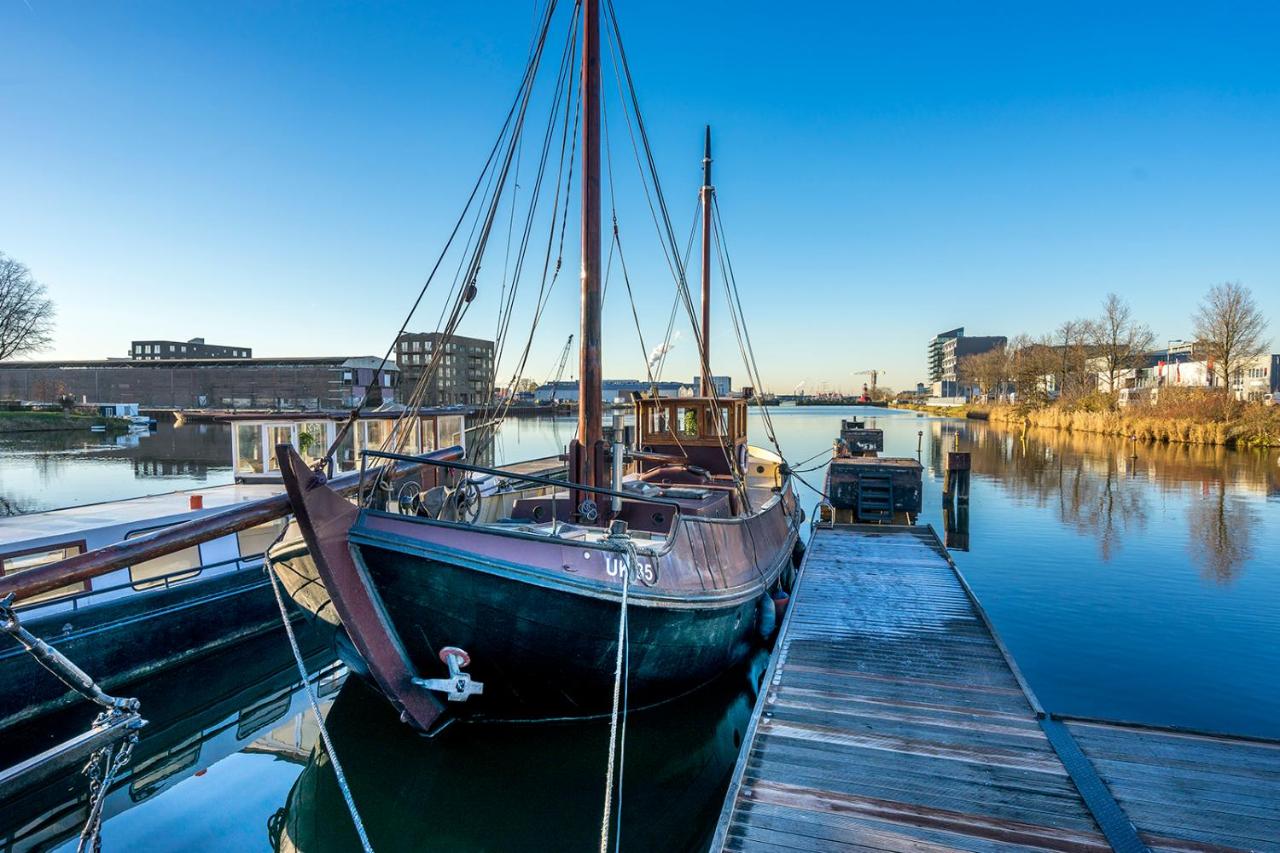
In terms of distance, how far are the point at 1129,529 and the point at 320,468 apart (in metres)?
26.3

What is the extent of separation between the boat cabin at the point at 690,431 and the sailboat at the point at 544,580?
3.44 metres

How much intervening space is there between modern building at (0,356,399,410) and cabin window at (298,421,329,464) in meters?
61.9

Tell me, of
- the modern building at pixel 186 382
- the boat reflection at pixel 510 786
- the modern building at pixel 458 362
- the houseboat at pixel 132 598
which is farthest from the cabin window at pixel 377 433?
the modern building at pixel 458 362

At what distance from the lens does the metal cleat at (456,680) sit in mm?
7473

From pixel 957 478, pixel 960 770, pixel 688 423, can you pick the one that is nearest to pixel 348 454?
pixel 688 423

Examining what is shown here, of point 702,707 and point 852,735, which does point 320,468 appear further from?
point 702,707

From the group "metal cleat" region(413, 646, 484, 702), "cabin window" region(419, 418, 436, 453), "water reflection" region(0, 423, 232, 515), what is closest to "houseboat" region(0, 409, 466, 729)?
"metal cleat" region(413, 646, 484, 702)

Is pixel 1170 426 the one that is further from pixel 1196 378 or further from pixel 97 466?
pixel 97 466

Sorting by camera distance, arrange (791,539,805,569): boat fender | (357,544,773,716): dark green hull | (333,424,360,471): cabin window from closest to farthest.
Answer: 1. (357,544,773,716): dark green hull
2. (333,424,360,471): cabin window
3. (791,539,805,569): boat fender

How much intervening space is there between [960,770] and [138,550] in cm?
721

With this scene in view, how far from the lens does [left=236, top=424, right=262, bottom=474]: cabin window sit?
17.0 m

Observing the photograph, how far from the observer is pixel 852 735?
667 cm

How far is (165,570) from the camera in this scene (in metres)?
12.2

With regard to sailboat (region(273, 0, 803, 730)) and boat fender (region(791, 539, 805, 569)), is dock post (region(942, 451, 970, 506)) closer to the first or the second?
boat fender (region(791, 539, 805, 569))
